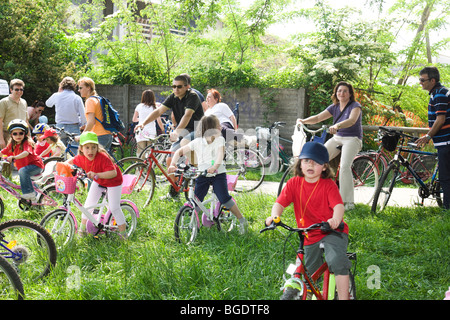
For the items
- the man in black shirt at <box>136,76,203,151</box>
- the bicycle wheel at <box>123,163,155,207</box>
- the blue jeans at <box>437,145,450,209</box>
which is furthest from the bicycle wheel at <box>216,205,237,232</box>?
the blue jeans at <box>437,145,450,209</box>

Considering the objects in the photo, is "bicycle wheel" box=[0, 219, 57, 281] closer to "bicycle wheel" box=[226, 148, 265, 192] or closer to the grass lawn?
the grass lawn

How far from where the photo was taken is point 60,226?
472cm

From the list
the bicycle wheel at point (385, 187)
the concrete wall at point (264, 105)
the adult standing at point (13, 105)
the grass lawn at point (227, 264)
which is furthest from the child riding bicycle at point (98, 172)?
the concrete wall at point (264, 105)

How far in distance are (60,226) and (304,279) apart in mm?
2926

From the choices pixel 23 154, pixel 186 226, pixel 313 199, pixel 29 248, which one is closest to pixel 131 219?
pixel 186 226

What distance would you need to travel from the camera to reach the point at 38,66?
1229 cm

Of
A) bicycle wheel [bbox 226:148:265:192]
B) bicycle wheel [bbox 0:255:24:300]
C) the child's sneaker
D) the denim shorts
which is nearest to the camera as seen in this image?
the denim shorts

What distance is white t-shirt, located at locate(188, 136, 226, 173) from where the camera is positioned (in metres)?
5.10

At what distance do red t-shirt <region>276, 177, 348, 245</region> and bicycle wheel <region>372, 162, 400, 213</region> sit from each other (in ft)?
10.4

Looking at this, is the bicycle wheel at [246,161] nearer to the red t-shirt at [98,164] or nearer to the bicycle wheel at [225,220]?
the bicycle wheel at [225,220]

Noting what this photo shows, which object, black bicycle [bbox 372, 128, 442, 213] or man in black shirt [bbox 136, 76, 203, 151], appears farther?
man in black shirt [bbox 136, 76, 203, 151]

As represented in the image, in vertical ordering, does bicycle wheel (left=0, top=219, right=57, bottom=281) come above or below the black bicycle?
below
